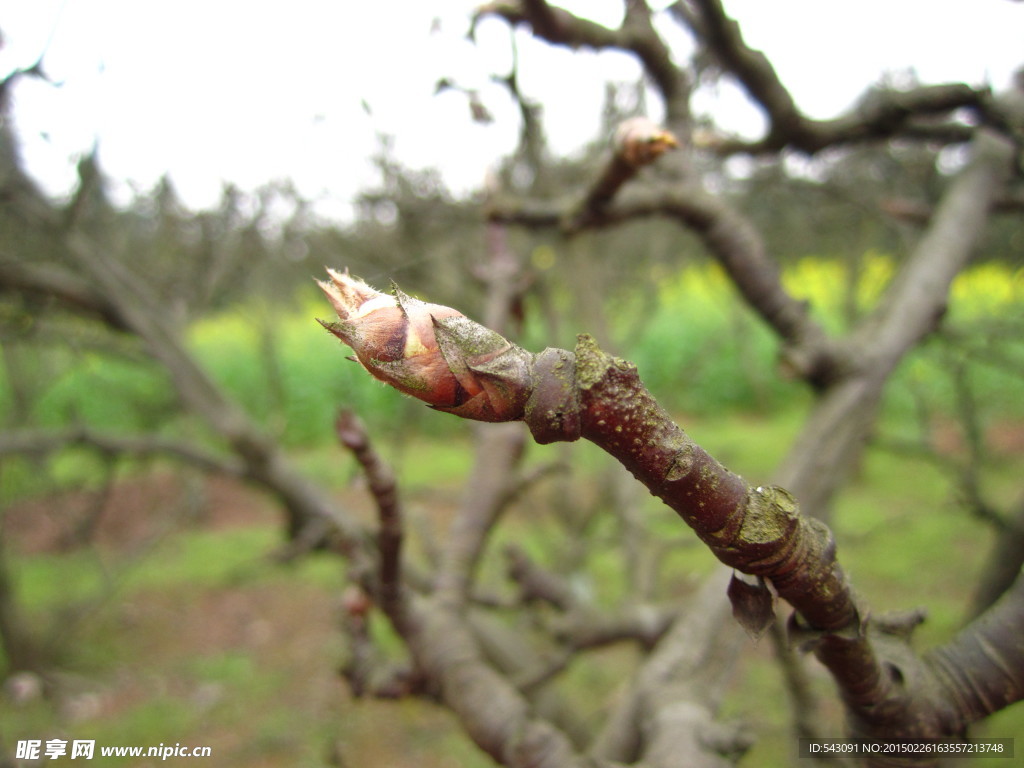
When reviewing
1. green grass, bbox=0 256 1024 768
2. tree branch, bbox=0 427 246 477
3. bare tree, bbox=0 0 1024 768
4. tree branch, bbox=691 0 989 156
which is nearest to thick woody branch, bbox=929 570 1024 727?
bare tree, bbox=0 0 1024 768

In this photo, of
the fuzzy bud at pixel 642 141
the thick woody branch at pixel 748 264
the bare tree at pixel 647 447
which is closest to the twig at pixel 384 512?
the bare tree at pixel 647 447

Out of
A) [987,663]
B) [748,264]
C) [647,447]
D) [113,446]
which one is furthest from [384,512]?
[113,446]

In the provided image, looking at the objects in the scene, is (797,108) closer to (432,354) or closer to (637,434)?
(637,434)

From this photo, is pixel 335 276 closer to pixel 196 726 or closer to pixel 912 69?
pixel 196 726

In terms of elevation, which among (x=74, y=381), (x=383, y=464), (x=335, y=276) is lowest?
(x=335, y=276)

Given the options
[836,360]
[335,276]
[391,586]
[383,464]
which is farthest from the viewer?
[836,360]

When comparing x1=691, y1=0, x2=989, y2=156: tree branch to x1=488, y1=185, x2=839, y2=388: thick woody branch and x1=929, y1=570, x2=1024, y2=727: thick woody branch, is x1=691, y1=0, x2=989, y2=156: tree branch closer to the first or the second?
x1=488, y1=185, x2=839, y2=388: thick woody branch

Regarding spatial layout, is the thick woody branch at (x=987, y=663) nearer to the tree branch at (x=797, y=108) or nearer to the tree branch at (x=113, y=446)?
the tree branch at (x=797, y=108)

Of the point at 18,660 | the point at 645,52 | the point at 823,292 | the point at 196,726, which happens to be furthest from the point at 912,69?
the point at 823,292
